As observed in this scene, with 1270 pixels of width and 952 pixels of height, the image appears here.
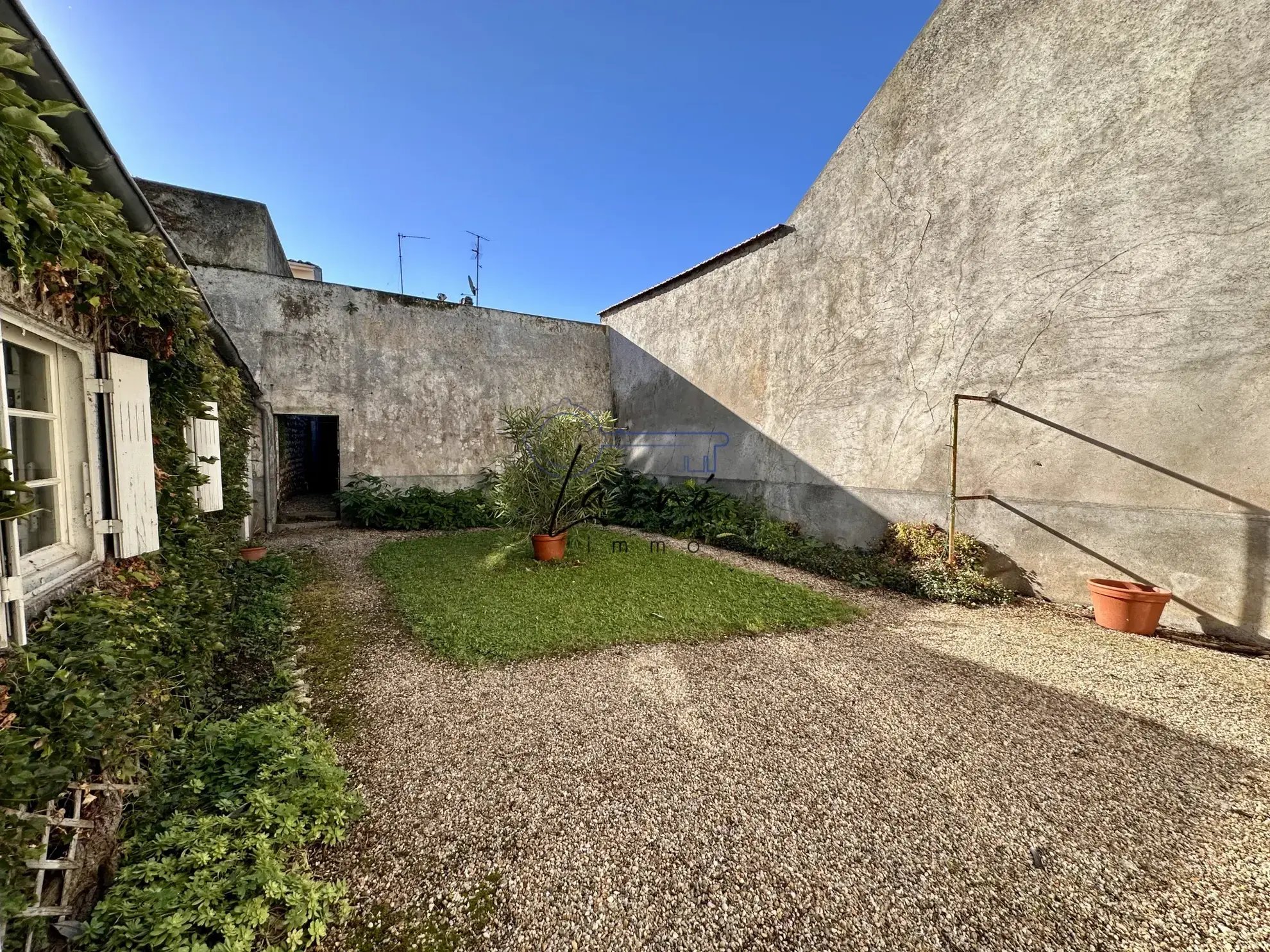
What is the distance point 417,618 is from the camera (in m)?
4.02

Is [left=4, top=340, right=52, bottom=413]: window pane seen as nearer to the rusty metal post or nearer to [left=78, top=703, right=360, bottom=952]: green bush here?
[left=78, top=703, right=360, bottom=952]: green bush

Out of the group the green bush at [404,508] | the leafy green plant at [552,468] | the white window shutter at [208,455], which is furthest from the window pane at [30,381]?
the green bush at [404,508]

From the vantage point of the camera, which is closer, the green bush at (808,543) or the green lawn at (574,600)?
the green lawn at (574,600)

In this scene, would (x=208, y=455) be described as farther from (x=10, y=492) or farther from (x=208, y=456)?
(x=10, y=492)

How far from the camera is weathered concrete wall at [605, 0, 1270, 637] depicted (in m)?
3.78

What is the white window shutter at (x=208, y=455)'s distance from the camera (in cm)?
340

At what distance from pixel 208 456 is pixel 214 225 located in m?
7.26

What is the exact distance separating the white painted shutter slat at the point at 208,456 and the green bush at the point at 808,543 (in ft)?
19.8

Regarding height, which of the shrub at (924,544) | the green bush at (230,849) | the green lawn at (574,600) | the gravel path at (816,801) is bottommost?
the gravel path at (816,801)

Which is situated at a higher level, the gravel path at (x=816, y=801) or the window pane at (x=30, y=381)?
the window pane at (x=30, y=381)

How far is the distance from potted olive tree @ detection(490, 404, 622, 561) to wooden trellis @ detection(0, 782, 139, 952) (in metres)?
4.48

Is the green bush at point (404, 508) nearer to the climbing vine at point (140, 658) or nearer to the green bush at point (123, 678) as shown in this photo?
the green bush at point (123, 678)

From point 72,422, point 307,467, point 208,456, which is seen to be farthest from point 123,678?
point 307,467

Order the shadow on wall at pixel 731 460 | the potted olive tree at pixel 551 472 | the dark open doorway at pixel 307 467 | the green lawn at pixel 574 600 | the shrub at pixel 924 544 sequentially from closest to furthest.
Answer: the green lawn at pixel 574 600 < the shrub at pixel 924 544 < the potted olive tree at pixel 551 472 < the shadow on wall at pixel 731 460 < the dark open doorway at pixel 307 467
